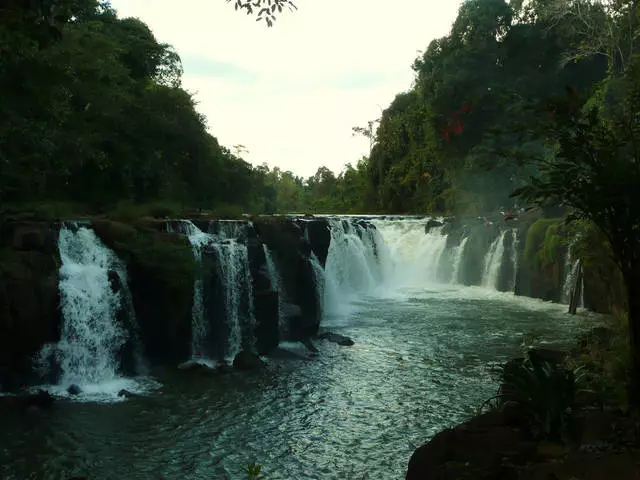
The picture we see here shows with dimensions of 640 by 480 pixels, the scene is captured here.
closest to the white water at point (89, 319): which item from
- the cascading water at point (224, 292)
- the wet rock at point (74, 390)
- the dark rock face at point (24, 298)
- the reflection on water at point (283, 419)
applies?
the wet rock at point (74, 390)

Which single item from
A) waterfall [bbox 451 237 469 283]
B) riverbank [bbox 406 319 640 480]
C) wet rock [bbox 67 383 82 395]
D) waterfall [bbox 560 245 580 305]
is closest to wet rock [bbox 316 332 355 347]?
wet rock [bbox 67 383 82 395]

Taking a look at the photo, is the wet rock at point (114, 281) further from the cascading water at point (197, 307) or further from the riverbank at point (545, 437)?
the riverbank at point (545, 437)

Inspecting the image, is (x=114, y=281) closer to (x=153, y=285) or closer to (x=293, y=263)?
(x=153, y=285)

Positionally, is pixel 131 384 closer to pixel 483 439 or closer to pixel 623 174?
pixel 483 439

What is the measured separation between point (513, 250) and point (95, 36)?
1716cm

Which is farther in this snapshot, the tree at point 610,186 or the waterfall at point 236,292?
the waterfall at point 236,292

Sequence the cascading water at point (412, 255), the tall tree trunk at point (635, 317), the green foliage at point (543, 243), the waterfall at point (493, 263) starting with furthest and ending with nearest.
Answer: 1. the cascading water at point (412, 255)
2. the waterfall at point (493, 263)
3. the green foliage at point (543, 243)
4. the tall tree trunk at point (635, 317)

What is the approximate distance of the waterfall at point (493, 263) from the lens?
81.4ft

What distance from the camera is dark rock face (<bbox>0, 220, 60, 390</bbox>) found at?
1166 centimetres

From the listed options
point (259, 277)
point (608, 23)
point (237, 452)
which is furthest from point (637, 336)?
point (608, 23)

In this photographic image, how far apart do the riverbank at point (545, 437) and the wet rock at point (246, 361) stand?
299 inches

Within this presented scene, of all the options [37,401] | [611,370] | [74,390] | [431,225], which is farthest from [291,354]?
[431,225]

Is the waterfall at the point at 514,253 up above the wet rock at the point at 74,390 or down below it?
above

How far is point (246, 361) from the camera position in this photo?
1373 cm
